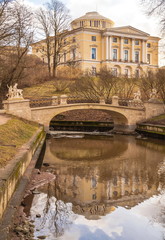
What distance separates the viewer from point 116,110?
26922 millimetres

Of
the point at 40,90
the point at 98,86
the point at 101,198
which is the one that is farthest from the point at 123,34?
the point at 101,198

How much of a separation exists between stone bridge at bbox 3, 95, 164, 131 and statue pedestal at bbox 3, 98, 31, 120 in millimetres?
245

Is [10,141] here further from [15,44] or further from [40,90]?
[40,90]

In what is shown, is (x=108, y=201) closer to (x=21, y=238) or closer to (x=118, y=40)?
(x=21, y=238)

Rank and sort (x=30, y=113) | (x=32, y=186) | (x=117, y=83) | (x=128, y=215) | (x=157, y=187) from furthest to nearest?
(x=117, y=83), (x=30, y=113), (x=157, y=187), (x=32, y=186), (x=128, y=215)

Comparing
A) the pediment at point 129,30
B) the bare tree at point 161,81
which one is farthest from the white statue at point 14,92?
the pediment at point 129,30

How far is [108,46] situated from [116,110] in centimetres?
3618

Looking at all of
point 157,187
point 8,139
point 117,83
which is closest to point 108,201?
point 157,187

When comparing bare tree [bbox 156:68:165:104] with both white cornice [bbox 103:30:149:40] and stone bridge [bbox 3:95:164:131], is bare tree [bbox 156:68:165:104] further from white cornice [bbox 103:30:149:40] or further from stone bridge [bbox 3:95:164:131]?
white cornice [bbox 103:30:149:40]

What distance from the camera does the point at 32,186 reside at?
33.5ft

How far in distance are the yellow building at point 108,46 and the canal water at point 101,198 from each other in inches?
1693

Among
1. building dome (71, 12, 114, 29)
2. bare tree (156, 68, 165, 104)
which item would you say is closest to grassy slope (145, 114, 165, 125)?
bare tree (156, 68, 165, 104)

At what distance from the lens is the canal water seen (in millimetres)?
7449

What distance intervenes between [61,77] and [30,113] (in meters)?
17.6
